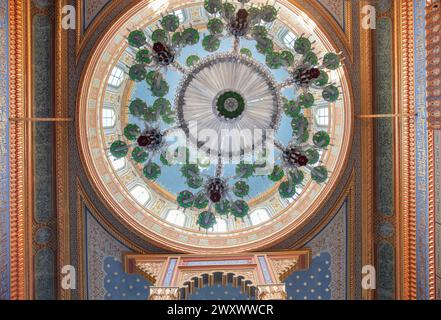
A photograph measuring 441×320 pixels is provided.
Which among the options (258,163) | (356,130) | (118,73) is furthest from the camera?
(118,73)

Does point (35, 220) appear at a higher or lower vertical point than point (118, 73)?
lower

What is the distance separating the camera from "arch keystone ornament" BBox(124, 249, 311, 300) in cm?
996

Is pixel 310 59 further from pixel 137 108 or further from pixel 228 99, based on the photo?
pixel 137 108

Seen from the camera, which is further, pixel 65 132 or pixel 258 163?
pixel 65 132

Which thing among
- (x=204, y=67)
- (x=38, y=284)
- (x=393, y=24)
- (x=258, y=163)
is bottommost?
(x=38, y=284)

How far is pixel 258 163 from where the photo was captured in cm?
914

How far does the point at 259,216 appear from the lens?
1313cm

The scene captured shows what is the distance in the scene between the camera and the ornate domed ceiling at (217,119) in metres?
8.32

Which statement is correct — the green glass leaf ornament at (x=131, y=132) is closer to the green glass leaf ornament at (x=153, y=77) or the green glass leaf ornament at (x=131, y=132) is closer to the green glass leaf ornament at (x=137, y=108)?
the green glass leaf ornament at (x=137, y=108)

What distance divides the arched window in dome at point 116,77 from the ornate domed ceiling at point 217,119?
2.0 inches

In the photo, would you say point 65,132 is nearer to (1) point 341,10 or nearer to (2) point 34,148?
(2) point 34,148

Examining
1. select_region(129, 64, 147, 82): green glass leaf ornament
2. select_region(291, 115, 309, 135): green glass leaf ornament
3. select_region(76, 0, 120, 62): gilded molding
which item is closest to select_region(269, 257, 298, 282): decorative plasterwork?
select_region(291, 115, 309, 135): green glass leaf ornament
